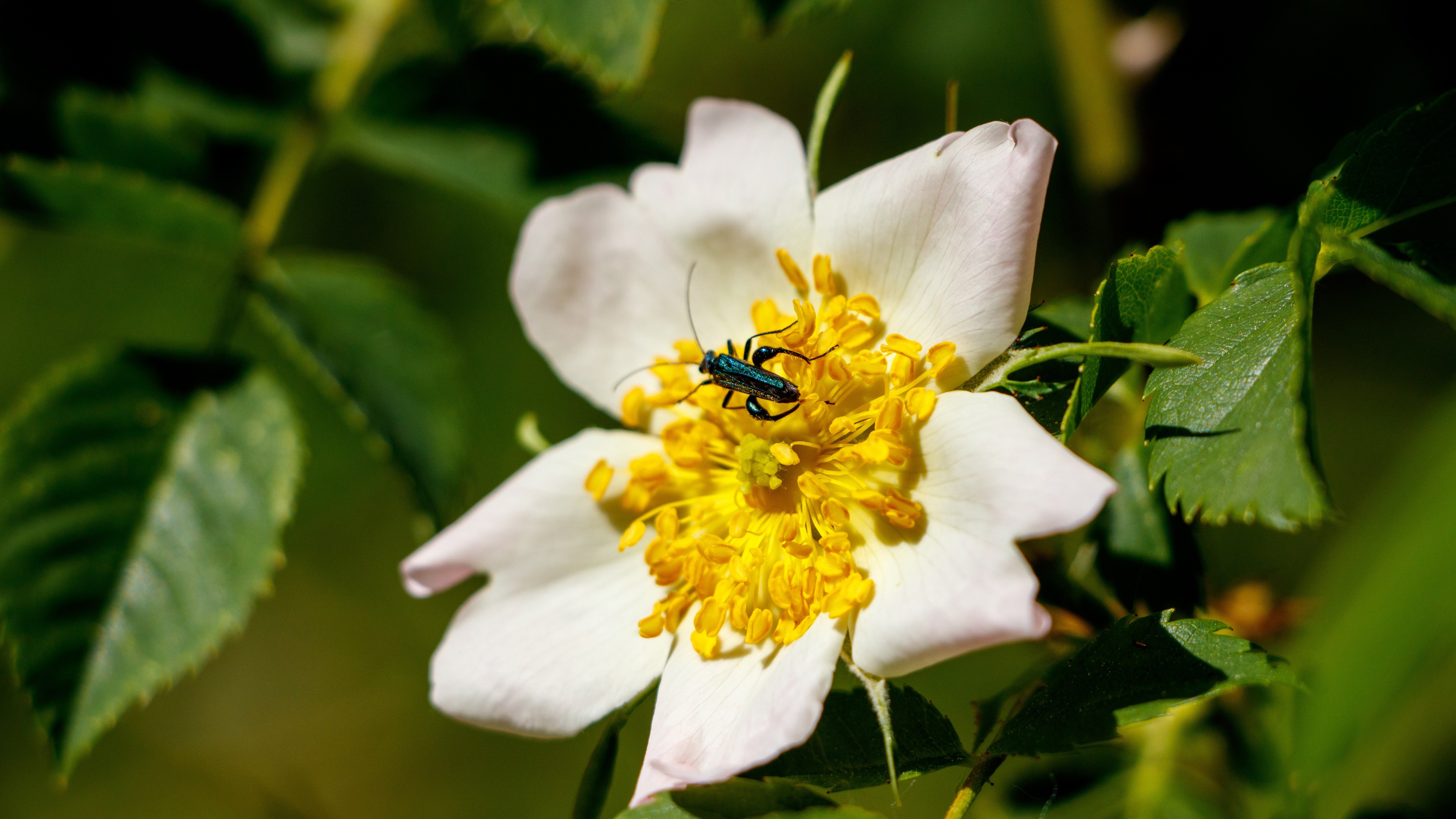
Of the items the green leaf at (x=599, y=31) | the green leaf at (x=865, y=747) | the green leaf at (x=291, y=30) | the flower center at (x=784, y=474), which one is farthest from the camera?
the green leaf at (x=291, y=30)

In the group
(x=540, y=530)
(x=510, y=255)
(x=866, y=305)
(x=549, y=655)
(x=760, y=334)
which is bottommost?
(x=510, y=255)

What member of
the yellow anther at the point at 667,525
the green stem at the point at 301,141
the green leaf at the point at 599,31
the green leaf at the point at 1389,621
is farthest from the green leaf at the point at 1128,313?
the green stem at the point at 301,141

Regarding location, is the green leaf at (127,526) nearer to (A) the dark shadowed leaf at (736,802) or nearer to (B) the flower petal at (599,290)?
(B) the flower petal at (599,290)

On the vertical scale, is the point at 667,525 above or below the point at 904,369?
below

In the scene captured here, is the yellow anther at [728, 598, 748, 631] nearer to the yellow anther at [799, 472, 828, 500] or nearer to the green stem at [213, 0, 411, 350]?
the yellow anther at [799, 472, 828, 500]

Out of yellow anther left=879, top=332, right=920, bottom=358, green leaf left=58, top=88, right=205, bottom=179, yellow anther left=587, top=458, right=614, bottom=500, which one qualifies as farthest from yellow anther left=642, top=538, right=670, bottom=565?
green leaf left=58, top=88, right=205, bottom=179

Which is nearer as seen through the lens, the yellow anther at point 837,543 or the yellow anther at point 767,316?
the yellow anther at point 837,543

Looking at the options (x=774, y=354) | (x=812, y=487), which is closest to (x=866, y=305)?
(x=774, y=354)

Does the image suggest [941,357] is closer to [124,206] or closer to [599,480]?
[599,480]
